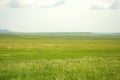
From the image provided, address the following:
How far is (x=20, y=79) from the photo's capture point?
1616cm

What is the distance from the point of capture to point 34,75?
1778 centimetres

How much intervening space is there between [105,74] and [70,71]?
315 centimetres

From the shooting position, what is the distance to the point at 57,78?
52.9 ft

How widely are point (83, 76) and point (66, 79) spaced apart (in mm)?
1794

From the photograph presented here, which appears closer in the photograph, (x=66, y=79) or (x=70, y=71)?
(x=66, y=79)

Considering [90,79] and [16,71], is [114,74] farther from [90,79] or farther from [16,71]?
[16,71]

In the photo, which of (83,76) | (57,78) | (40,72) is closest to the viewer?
(57,78)

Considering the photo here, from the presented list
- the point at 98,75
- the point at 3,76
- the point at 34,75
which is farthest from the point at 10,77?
the point at 98,75

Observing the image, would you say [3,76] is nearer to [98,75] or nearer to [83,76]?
[83,76]

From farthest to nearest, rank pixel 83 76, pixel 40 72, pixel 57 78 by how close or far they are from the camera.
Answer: pixel 40 72, pixel 83 76, pixel 57 78

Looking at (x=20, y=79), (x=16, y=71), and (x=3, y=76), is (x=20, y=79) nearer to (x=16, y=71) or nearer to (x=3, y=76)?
(x=3, y=76)

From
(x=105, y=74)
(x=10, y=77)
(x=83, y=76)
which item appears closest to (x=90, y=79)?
(x=83, y=76)

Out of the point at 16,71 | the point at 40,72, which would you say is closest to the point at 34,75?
the point at 40,72

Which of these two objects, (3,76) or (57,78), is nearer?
(57,78)
